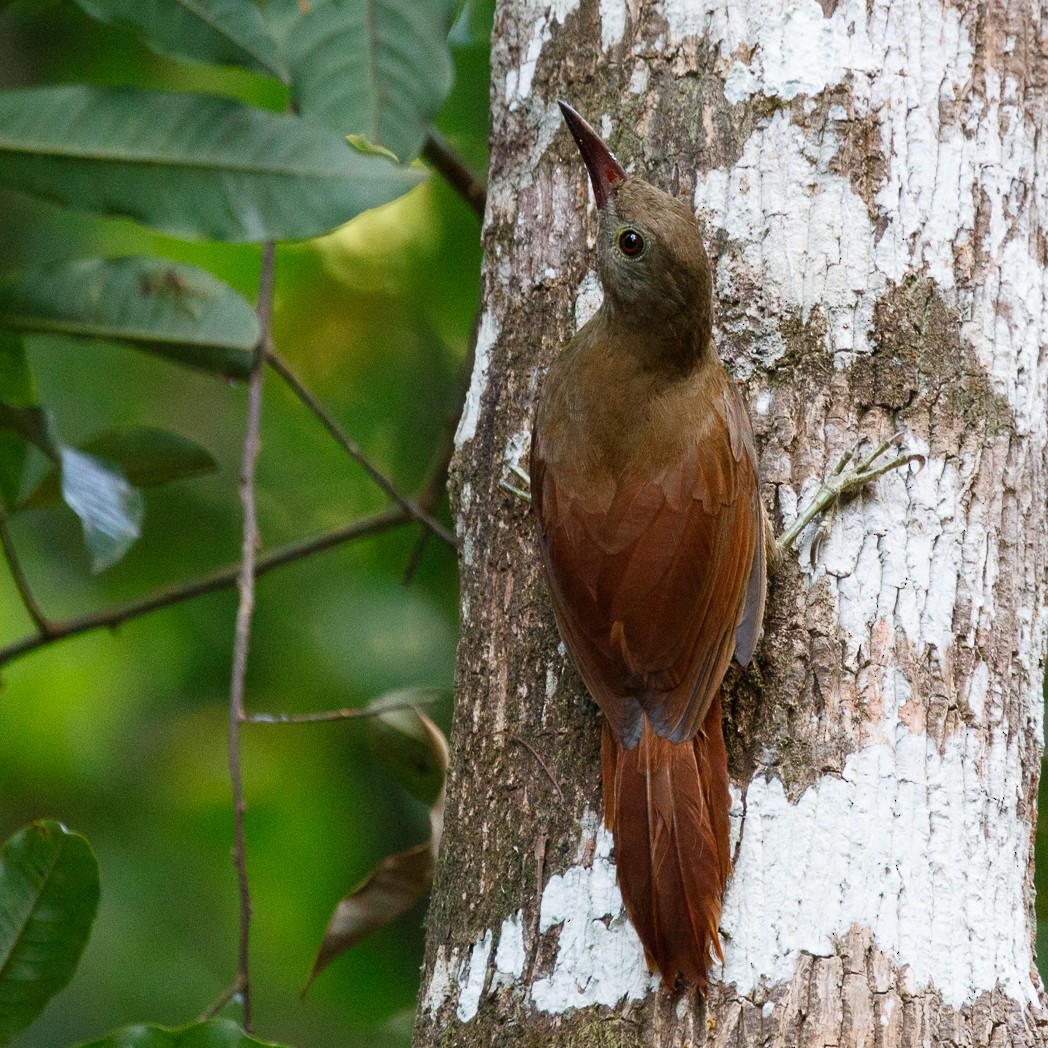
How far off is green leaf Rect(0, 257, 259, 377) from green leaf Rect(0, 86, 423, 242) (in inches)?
8.4

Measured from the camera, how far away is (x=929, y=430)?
2.28 m

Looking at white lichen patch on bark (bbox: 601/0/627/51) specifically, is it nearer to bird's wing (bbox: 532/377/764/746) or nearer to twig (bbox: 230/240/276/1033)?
bird's wing (bbox: 532/377/764/746)

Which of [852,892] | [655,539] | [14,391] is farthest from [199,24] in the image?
[852,892]

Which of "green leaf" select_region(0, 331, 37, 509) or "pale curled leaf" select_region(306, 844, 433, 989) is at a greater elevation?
"green leaf" select_region(0, 331, 37, 509)

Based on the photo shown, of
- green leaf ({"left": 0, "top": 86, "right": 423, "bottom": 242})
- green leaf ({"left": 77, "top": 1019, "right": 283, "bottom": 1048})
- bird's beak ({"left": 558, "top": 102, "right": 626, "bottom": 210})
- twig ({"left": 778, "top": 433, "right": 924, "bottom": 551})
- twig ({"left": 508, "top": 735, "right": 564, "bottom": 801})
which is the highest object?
green leaf ({"left": 0, "top": 86, "right": 423, "bottom": 242})

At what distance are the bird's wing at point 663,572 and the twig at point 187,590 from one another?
1292mm

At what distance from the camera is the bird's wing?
85.6 inches

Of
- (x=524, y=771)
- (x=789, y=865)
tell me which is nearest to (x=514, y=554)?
(x=524, y=771)

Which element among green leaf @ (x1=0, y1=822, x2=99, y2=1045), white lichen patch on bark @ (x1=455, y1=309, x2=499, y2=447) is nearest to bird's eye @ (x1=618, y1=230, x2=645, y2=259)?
white lichen patch on bark @ (x1=455, y1=309, x2=499, y2=447)

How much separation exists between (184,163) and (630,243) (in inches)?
41.5

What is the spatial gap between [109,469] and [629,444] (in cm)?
135

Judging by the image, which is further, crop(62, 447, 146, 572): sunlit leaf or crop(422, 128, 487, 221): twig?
crop(422, 128, 487, 221): twig

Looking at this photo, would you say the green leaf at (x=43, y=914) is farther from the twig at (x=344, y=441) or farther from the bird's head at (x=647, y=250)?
the bird's head at (x=647, y=250)

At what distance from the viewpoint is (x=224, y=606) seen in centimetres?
443
